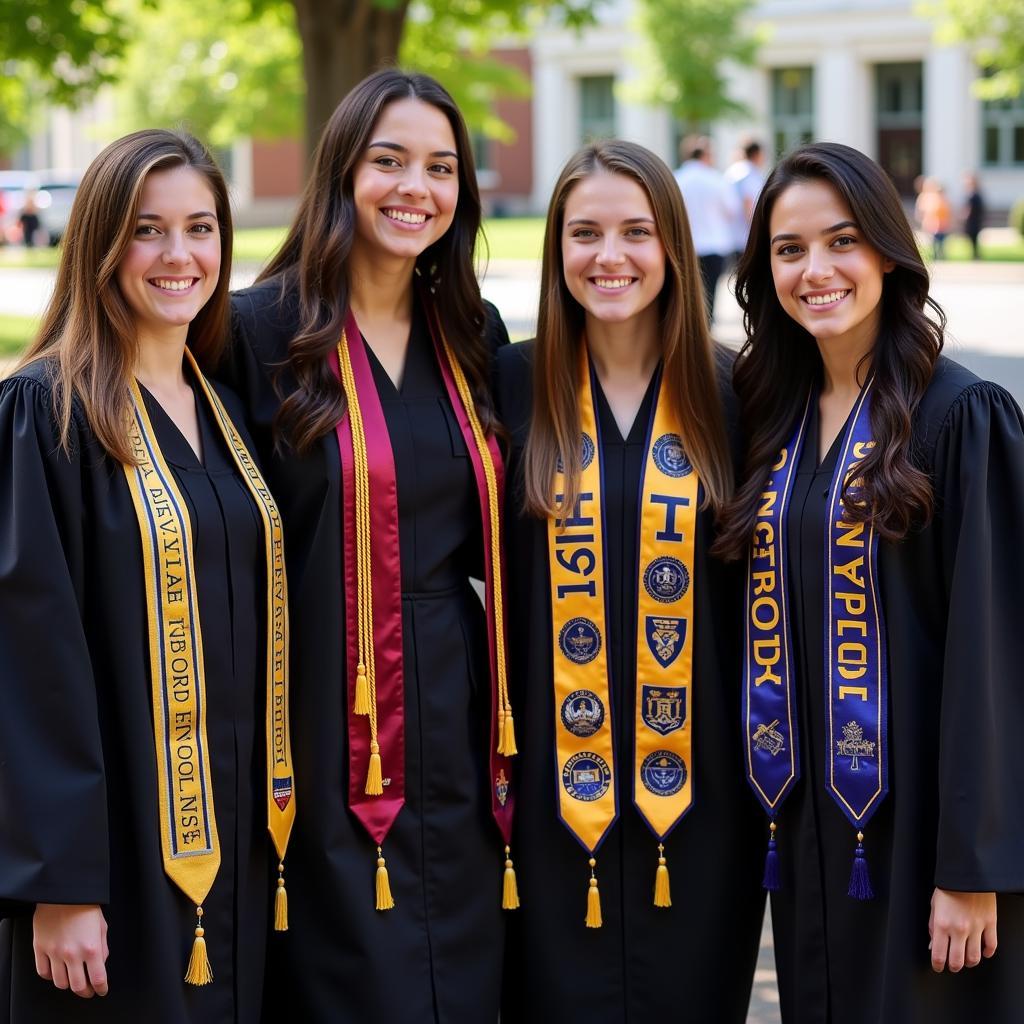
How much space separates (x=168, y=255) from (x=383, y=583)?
0.89m

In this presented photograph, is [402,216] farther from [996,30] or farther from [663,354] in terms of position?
[996,30]

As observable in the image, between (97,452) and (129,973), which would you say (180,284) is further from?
(129,973)

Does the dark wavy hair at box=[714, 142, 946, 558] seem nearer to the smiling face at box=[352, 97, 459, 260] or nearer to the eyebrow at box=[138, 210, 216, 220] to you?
the smiling face at box=[352, 97, 459, 260]

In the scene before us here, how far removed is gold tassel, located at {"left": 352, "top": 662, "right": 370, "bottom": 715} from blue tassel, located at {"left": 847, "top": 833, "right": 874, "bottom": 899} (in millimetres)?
1140

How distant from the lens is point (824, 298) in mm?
3295

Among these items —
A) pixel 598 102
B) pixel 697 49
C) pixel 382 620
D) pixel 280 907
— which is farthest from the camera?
pixel 598 102

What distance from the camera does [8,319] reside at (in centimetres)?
1762

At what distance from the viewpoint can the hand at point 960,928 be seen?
3041 millimetres

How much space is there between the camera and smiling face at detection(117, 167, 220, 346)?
3115 mm

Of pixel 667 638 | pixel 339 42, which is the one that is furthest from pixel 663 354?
pixel 339 42

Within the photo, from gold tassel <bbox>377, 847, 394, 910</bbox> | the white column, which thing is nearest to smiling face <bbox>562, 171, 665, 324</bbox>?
gold tassel <bbox>377, 847, 394, 910</bbox>

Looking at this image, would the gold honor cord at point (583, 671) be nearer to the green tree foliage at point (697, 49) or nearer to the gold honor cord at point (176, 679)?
the gold honor cord at point (176, 679)

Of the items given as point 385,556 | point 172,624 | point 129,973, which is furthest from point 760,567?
point 129,973

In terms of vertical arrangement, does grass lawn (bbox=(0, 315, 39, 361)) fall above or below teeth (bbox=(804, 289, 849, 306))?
above
